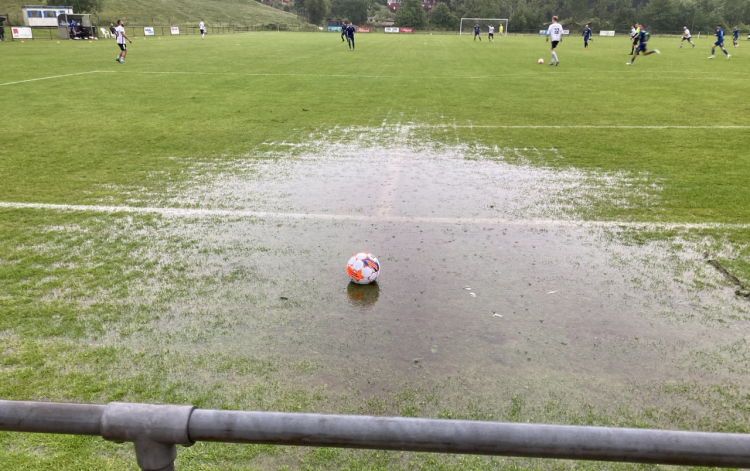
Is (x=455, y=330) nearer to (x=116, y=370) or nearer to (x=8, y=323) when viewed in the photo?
(x=116, y=370)

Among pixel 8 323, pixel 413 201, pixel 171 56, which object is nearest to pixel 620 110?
pixel 413 201

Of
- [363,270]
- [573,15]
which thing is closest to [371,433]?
[363,270]

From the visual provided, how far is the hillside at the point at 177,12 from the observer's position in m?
86.1

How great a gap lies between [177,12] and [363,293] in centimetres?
11666

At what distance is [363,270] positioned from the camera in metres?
5.20

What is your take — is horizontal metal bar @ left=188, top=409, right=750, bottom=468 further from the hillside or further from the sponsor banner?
the hillside

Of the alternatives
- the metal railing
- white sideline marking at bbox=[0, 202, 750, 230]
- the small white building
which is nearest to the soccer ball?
white sideline marking at bbox=[0, 202, 750, 230]

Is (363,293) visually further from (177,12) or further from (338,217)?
(177,12)

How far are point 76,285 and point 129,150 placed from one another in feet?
19.5

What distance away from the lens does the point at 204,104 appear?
51.4 ft

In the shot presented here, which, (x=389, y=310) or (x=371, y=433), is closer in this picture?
(x=371, y=433)

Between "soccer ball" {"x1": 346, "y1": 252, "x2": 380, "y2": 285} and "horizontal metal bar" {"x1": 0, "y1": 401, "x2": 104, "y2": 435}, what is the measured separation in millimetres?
3964

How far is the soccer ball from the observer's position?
205 inches

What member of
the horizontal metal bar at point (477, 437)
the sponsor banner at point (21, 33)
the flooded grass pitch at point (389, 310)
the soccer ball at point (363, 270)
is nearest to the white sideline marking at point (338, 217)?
the flooded grass pitch at point (389, 310)
